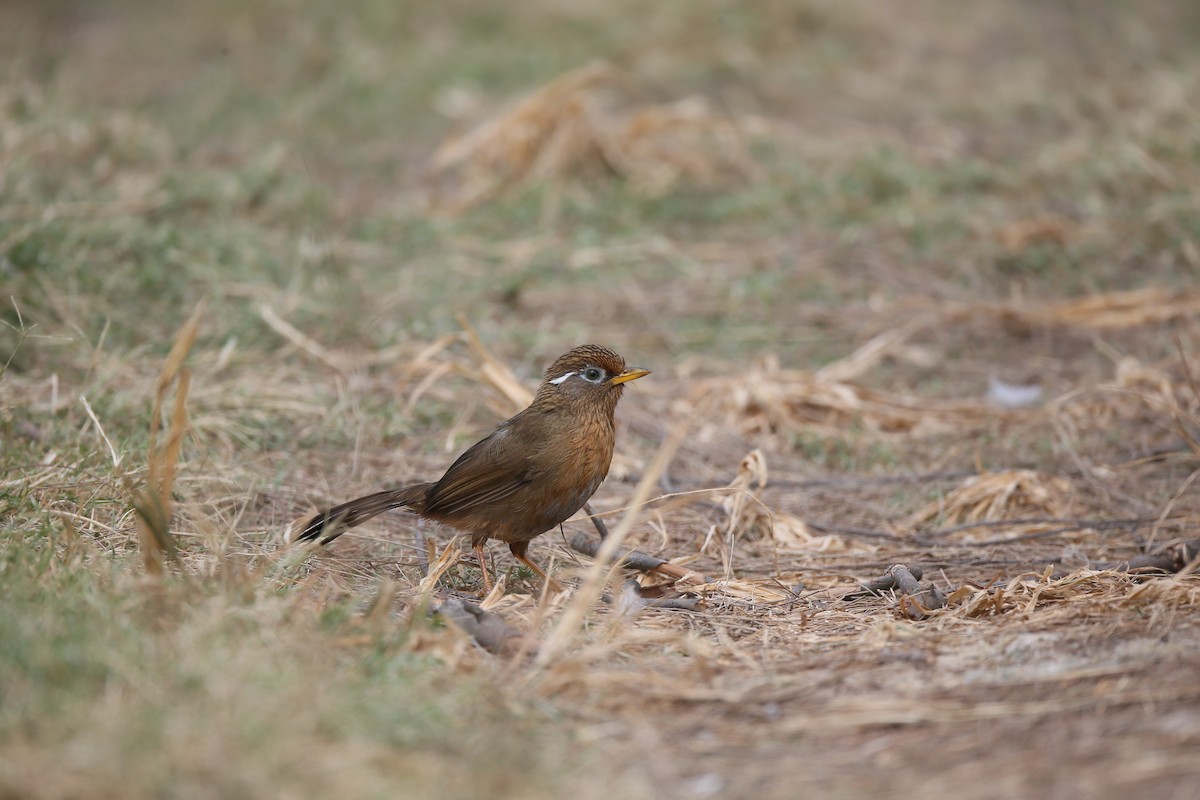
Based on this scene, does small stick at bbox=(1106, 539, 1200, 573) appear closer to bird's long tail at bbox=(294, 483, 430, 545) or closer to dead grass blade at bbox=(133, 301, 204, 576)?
bird's long tail at bbox=(294, 483, 430, 545)

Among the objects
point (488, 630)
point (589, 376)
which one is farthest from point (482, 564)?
point (488, 630)

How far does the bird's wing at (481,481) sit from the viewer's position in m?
4.36

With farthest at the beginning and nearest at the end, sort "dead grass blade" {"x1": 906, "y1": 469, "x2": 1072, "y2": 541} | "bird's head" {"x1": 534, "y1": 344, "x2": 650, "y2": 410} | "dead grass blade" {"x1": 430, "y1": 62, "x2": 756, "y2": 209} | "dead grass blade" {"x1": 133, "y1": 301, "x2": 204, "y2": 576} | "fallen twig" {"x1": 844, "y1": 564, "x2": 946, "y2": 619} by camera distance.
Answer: "dead grass blade" {"x1": 430, "y1": 62, "x2": 756, "y2": 209} < "dead grass blade" {"x1": 906, "y1": 469, "x2": 1072, "y2": 541} < "bird's head" {"x1": 534, "y1": 344, "x2": 650, "y2": 410} < "fallen twig" {"x1": 844, "y1": 564, "x2": 946, "y2": 619} < "dead grass blade" {"x1": 133, "y1": 301, "x2": 204, "y2": 576}

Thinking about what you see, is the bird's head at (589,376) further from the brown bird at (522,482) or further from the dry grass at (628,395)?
the dry grass at (628,395)

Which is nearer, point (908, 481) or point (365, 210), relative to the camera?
point (908, 481)

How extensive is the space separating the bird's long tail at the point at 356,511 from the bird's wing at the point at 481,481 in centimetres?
6

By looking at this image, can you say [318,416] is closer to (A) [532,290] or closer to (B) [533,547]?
(B) [533,547]

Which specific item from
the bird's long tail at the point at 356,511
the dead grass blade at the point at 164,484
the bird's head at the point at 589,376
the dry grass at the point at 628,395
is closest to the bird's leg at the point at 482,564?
the dry grass at the point at 628,395

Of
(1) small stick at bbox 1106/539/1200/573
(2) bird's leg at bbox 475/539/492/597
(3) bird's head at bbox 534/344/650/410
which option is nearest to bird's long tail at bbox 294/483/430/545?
(2) bird's leg at bbox 475/539/492/597

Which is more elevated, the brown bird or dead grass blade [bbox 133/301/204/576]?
dead grass blade [bbox 133/301/204/576]

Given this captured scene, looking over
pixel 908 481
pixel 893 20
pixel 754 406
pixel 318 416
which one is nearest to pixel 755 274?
pixel 754 406

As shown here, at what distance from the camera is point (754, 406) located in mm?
6133

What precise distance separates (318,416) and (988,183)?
18.2 ft

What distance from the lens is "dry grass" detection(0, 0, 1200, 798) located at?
9.27ft
